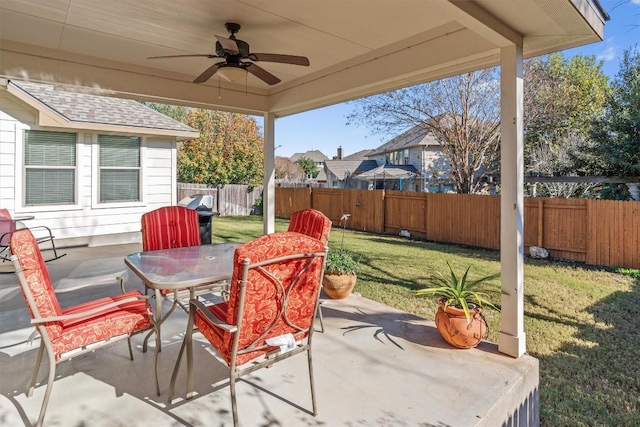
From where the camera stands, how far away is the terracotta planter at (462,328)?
9.80 ft

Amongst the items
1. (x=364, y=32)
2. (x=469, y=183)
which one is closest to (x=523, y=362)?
(x=364, y=32)

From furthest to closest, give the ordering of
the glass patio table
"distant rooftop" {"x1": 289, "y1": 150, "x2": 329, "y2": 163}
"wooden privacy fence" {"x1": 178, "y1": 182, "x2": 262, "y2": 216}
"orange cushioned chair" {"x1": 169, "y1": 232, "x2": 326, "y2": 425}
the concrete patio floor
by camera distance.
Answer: "distant rooftop" {"x1": 289, "y1": 150, "x2": 329, "y2": 163} < "wooden privacy fence" {"x1": 178, "y1": 182, "x2": 262, "y2": 216} < the glass patio table < the concrete patio floor < "orange cushioned chair" {"x1": 169, "y1": 232, "x2": 326, "y2": 425}

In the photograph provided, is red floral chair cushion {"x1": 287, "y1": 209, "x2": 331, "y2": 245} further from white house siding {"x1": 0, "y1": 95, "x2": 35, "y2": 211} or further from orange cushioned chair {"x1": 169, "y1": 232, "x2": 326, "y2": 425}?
white house siding {"x1": 0, "y1": 95, "x2": 35, "y2": 211}

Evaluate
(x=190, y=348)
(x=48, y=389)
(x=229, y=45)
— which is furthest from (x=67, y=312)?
(x=229, y=45)

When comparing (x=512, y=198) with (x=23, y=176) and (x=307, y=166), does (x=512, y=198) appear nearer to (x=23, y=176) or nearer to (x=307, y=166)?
(x=23, y=176)

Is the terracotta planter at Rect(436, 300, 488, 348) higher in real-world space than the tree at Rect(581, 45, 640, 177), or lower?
lower

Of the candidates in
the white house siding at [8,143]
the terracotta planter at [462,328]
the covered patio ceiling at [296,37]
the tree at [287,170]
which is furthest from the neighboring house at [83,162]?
the tree at [287,170]

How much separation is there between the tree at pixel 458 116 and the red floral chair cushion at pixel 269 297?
997 cm

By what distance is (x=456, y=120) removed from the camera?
10.9m

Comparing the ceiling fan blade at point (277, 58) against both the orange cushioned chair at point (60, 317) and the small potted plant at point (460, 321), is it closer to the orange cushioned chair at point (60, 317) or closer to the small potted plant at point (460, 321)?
the orange cushioned chair at point (60, 317)

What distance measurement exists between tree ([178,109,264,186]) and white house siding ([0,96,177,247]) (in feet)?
33.7

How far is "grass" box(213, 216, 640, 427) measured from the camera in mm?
2799

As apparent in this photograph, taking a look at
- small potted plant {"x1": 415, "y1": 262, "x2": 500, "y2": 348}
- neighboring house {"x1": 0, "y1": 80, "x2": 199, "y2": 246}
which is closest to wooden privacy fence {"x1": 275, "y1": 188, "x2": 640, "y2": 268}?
small potted plant {"x1": 415, "y1": 262, "x2": 500, "y2": 348}

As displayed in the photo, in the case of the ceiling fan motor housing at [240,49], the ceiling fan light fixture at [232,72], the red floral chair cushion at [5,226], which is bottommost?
the red floral chair cushion at [5,226]
